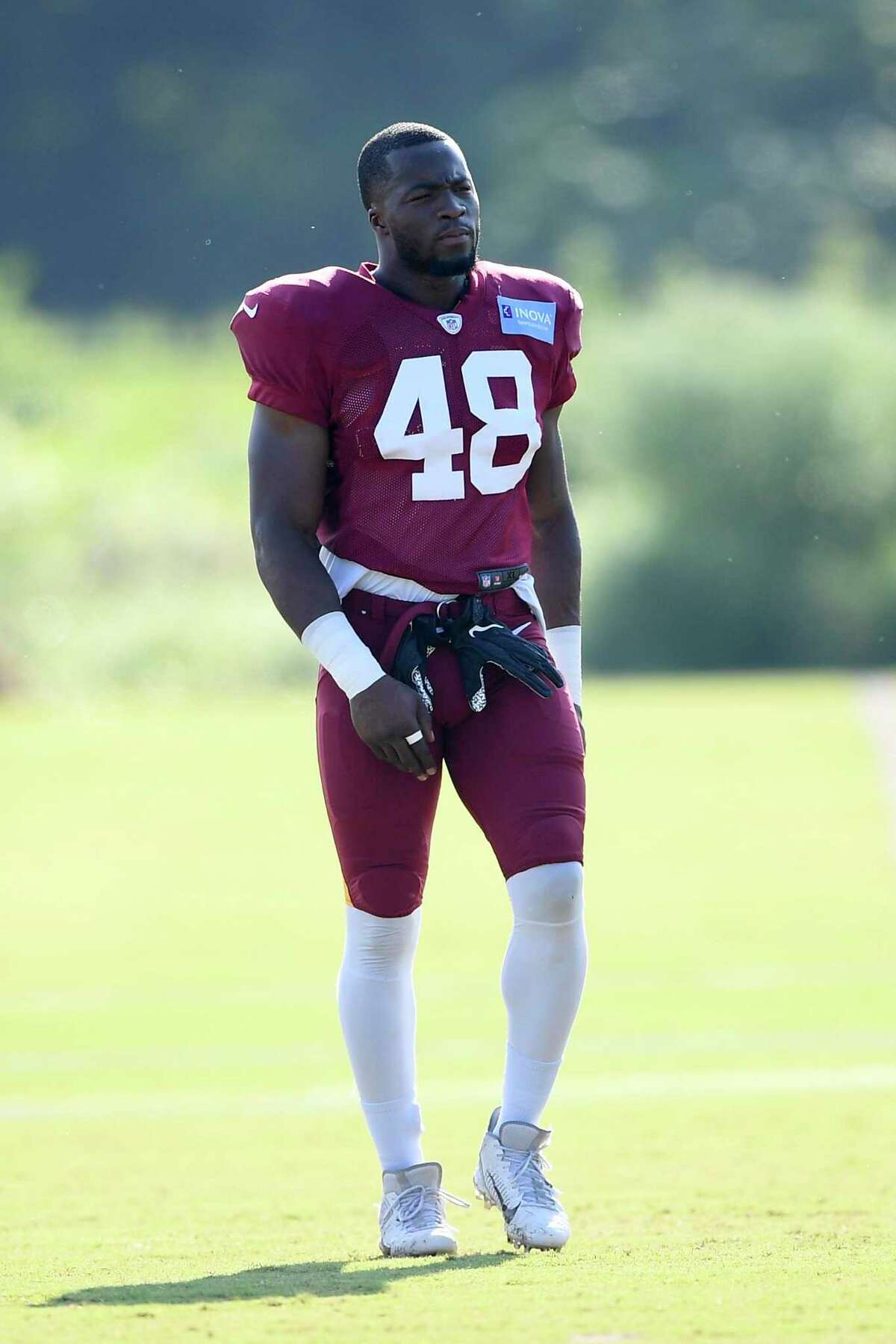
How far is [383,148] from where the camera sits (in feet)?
10.5

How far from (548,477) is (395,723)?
607mm

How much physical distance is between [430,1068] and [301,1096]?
71 cm

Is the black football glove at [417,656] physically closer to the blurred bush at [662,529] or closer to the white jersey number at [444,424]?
the white jersey number at [444,424]

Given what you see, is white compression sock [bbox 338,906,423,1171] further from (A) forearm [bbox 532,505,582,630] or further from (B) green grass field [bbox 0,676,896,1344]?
(A) forearm [bbox 532,505,582,630]

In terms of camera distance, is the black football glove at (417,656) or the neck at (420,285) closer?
the black football glove at (417,656)

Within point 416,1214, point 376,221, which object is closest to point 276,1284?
point 416,1214

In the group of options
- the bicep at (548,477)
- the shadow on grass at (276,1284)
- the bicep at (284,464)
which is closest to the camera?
the shadow on grass at (276,1284)

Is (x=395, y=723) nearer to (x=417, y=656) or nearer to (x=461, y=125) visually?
(x=417, y=656)

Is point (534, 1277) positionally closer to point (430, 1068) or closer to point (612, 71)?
point (430, 1068)

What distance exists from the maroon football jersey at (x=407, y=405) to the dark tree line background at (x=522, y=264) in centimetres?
476

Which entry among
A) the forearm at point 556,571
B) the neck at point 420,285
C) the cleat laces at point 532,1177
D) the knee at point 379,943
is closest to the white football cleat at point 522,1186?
the cleat laces at point 532,1177

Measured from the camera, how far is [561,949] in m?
3.17

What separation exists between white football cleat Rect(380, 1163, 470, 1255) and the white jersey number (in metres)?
1.07

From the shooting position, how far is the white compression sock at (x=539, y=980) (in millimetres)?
3121
